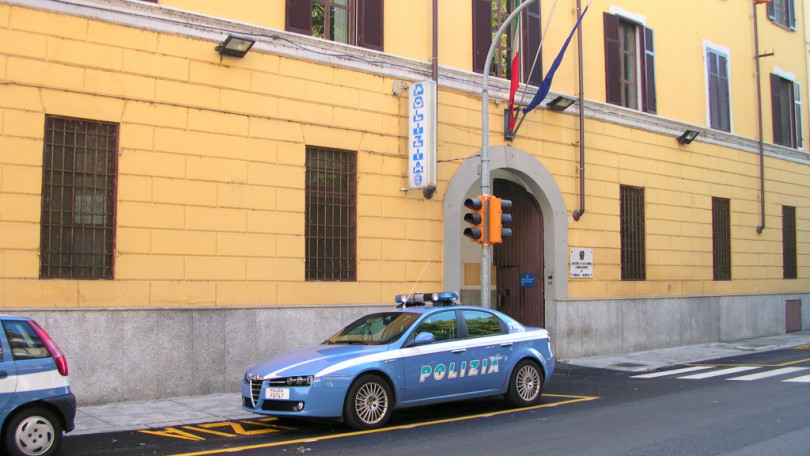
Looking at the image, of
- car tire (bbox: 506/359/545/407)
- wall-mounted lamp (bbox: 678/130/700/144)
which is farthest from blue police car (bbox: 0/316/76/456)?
wall-mounted lamp (bbox: 678/130/700/144)

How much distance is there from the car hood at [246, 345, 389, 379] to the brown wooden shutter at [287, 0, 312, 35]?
252 inches

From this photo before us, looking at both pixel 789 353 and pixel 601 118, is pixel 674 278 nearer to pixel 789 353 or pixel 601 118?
pixel 789 353

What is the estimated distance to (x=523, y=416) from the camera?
10.1 m

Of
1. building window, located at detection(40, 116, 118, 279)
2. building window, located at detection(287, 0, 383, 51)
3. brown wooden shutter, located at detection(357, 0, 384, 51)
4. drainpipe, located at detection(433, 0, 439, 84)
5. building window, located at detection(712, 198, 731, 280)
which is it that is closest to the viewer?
building window, located at detection(40, 116, 118, 279)

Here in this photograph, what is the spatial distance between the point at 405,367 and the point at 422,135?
5956 mm

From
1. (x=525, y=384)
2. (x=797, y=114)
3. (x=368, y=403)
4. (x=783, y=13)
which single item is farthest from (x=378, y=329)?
(x=783, y=13)

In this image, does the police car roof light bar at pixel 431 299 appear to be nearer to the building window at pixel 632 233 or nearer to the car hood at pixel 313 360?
the car hood at pixel 313 360

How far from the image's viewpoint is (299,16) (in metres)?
13.6

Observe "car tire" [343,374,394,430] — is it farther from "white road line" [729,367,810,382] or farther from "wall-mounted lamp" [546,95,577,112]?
"wall-mounted lamp" [546,95,577,112]

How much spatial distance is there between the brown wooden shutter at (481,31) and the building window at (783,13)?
13.1 meters

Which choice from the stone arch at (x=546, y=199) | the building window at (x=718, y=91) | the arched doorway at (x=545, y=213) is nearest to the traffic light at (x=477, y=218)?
the stone arch at (x=546, y=199)

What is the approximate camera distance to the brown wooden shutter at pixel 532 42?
17469 mm

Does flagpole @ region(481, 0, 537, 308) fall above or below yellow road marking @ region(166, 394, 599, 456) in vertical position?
above

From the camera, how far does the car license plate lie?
873 centimetres
